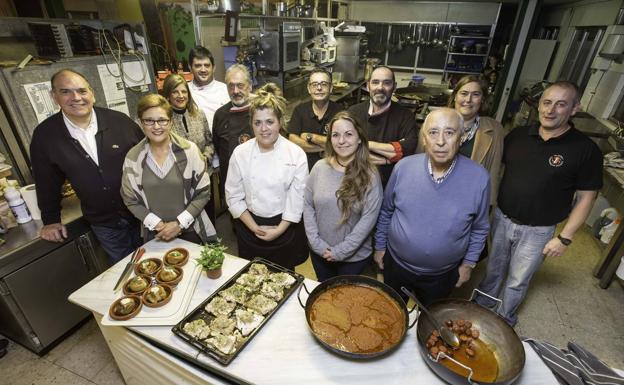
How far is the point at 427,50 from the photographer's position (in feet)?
27.8

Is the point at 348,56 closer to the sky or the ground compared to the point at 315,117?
closer to the sky

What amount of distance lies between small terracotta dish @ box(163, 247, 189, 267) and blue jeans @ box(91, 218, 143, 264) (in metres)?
0.69

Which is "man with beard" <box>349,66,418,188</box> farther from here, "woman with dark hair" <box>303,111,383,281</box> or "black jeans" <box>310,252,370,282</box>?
"black jeans" <box>310,252,370,282</box>

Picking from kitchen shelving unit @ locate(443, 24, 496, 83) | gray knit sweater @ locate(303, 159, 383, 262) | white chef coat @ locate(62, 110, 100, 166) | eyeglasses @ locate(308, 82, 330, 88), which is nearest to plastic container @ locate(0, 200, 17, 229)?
white chef coat @ locate(62, 110, 100, 166)

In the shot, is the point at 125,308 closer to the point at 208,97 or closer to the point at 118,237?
the point at 118,237

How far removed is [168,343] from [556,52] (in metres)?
9.10

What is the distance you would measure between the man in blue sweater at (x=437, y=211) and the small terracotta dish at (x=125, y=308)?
137cm

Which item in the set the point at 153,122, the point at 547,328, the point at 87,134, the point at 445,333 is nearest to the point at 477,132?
the point at 445,333

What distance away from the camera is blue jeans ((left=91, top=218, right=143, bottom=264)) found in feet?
7.24

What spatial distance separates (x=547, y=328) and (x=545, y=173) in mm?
1522

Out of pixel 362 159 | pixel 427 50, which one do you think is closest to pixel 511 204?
pixel 362 159

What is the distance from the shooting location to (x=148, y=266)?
5.56 ft

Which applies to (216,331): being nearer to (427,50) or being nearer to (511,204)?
(511,204)

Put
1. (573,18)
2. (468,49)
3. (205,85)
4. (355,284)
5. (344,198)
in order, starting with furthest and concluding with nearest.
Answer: (468,49) → (573,18) → (205,85) → (344,198) → (355,284)
